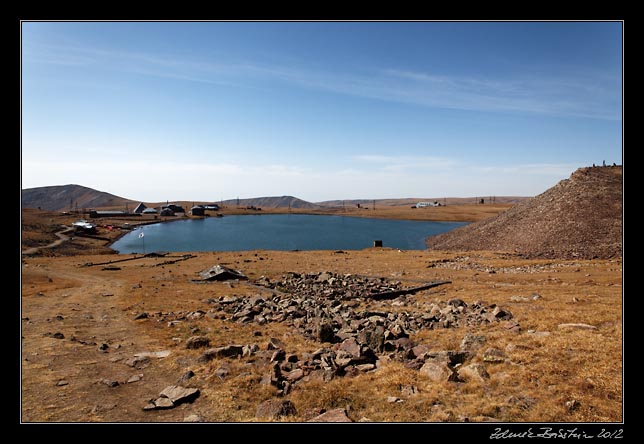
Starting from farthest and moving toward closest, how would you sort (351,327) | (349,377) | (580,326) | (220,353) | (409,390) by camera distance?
A: 1. (351,327)
2. (580,326)
3. (220,353)
4. (349,377)
5. (409,390)

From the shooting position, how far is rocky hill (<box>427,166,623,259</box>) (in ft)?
169

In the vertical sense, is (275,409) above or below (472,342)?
below

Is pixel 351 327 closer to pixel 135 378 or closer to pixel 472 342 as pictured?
pixel 472 342

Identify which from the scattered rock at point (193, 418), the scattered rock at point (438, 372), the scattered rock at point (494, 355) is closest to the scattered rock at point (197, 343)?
the scattered rock at point (193, 418)

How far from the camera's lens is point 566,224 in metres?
58.8

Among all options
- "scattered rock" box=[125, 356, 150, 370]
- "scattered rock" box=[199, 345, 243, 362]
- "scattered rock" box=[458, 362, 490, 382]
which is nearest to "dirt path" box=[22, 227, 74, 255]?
"scattered rock" box=[125, 356, 150, 370]

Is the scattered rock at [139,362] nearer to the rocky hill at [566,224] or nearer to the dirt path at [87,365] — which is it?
the dirt path at [87,365]

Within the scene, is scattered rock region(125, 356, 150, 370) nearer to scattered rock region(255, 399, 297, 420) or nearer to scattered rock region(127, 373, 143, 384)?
scattered rock region(127, 373, 143, 384)

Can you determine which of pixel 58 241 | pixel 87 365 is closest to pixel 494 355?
pixel 87 365

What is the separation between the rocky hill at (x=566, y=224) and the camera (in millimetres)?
51625

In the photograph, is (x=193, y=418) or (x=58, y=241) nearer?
(x=193, y=418)

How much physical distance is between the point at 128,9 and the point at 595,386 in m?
15.5

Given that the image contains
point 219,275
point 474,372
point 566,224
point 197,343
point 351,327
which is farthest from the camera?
point 566,224
